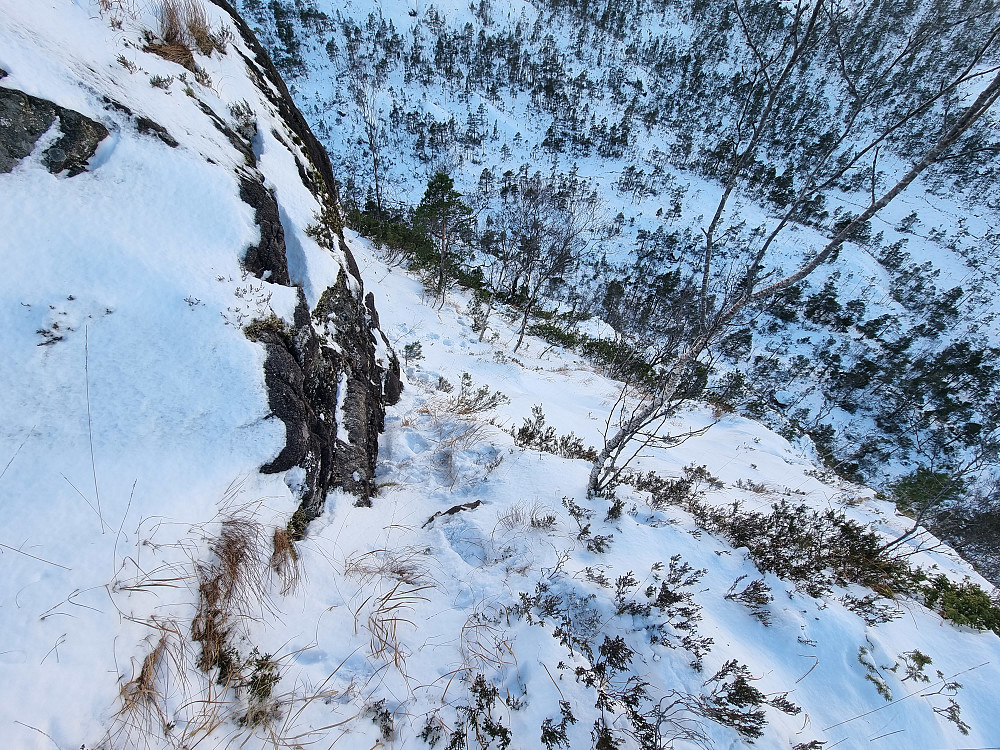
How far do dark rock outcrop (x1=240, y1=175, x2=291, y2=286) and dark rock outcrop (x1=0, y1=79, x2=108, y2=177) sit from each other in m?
0.89

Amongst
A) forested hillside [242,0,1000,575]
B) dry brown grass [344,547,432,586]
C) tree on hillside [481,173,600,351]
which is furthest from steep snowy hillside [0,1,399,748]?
tree on hillside [481,173,600,351]

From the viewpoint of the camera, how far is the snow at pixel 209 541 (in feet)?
5.41

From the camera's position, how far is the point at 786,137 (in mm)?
66062

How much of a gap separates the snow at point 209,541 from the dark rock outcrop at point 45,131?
8 centimetres

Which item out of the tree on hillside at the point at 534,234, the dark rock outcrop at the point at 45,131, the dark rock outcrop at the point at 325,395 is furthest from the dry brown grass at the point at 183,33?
the tree on hillside at the point at 534,234

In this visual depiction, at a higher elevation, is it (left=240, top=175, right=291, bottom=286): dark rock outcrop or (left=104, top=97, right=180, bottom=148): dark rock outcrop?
(left=104, top=97, right=180, bottom=148): dark rock outcrop

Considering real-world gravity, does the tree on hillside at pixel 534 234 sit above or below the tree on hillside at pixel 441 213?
below

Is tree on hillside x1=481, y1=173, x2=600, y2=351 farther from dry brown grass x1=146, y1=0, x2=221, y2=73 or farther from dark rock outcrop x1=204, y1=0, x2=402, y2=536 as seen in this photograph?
dry brown grass x1=146, y1=0, x2=221, y2=73

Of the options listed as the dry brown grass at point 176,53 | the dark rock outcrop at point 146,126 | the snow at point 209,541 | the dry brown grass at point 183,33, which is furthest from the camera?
the dry brown grass at point 183,33

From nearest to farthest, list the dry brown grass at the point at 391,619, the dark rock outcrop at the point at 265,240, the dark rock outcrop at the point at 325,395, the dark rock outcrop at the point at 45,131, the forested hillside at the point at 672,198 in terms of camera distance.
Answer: the dry brown grass at the point at 391,619 < the dark rock outcrop at the point at 45,131 < the dark rock outcrop at the point at 325,395 < the dark rock outcrop at the point at 265,240 < the forested hillside at the point at 672,198

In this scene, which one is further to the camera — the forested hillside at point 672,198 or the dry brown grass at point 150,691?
the forested hillside at point 672,198

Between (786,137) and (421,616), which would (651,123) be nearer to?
(786,137)

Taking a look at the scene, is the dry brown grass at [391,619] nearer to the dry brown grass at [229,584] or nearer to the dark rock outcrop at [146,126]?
the dry brown grass at [229,584]

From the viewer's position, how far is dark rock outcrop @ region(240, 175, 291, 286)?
3.12 m
